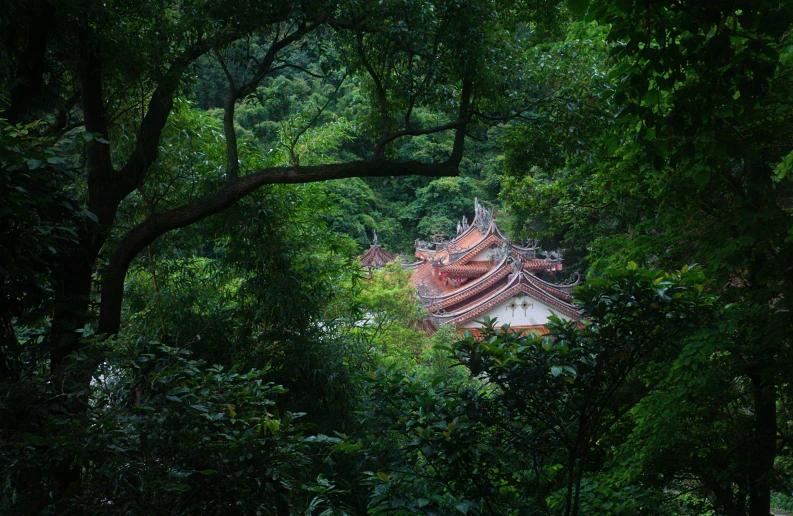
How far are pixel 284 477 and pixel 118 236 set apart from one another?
269 centimetres

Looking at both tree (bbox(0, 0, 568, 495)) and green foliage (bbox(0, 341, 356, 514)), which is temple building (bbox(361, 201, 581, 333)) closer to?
tree (bbox(0, 0, 568, 495))

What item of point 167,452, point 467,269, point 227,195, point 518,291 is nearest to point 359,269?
point 227,195

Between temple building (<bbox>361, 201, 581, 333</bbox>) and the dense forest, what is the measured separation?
6.76 metres

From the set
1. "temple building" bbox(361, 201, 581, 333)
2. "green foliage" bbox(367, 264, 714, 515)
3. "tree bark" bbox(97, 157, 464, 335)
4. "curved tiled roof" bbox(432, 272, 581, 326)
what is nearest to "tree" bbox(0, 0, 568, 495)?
"tree bark" bbox(97, 157, 464, 335)

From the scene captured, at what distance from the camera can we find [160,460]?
6.02ft

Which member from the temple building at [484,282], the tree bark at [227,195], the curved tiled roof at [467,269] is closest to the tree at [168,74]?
the tree bark at [227,195]

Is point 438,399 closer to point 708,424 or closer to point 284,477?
point 284,477

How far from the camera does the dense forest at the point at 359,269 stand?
6.08ft

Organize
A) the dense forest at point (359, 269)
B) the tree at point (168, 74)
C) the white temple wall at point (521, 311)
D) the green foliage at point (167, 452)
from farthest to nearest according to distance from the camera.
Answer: the white temple wall at point (521, 311) < the tree at point (168, 74) < the dense forest at point (359, 269) < the green foliage at point (167, 452)

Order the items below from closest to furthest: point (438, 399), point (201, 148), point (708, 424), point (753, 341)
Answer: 1. point (438, 399)
2. point (753, 341)
3. point (708, 424)
4. point (201, 148)

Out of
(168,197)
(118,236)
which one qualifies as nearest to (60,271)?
(118,236)

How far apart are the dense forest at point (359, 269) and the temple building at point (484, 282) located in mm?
6759

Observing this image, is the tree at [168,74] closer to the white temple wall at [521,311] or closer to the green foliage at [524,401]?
the green foliage at [524,401]

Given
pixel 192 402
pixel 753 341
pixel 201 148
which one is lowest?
pixel 192 402
